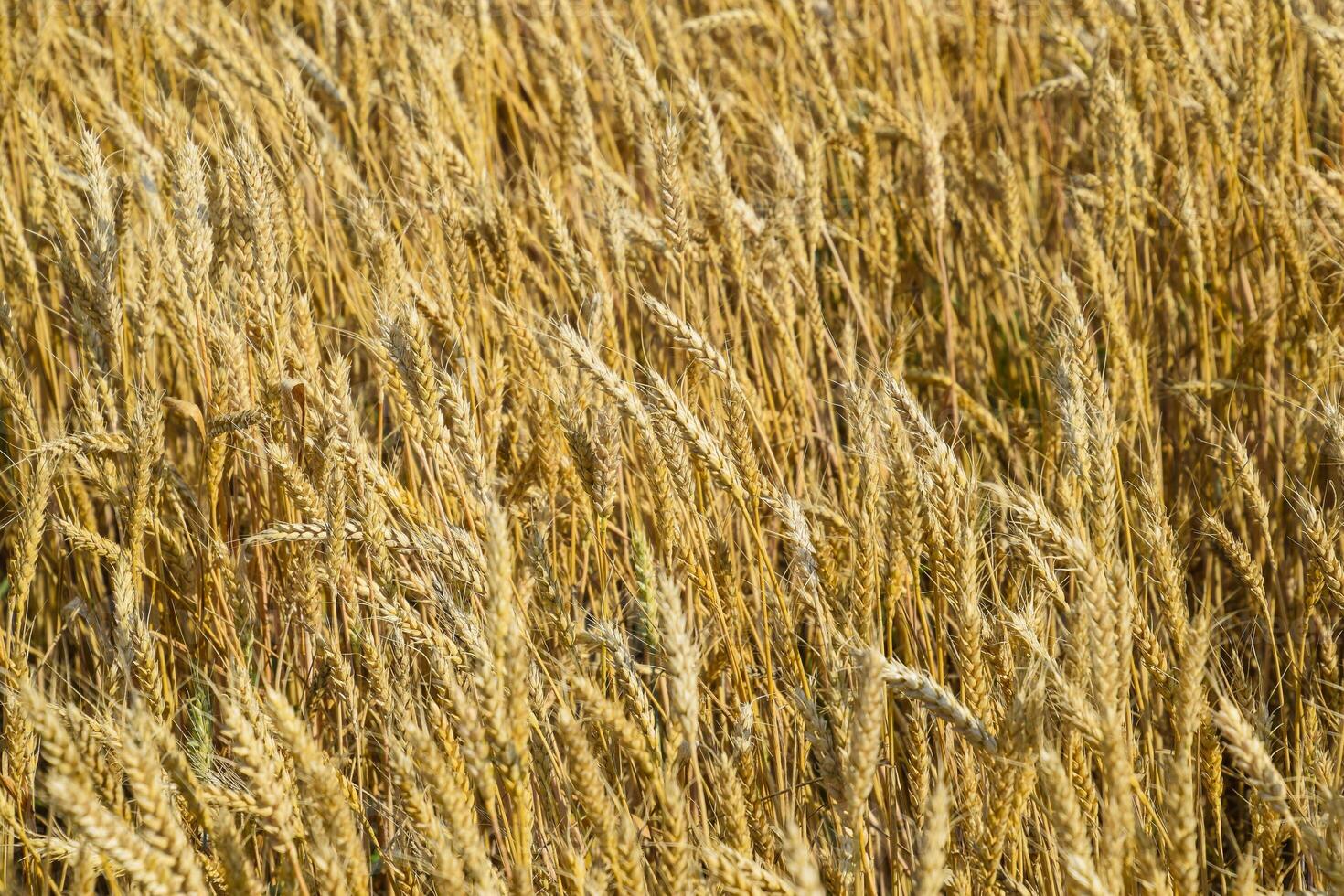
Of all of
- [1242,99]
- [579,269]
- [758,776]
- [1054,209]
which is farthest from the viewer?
[1054,209]

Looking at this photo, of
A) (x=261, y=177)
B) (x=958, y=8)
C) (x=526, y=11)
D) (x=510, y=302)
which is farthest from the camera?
(x=526, y=11)

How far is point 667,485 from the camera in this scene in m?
1.68

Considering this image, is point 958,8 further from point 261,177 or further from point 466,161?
point 261,177

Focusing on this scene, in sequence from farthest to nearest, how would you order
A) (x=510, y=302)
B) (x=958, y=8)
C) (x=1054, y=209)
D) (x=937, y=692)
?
(x=958, y=8), (x=1054, y=209), (x=510, y=302), (x=937, y=692)

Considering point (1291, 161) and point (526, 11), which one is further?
point (526, 11)

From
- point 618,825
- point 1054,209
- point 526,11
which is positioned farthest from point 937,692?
point 526,11

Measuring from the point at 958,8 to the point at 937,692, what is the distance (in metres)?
3.36

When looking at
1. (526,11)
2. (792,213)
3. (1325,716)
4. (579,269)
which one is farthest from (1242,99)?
(526,11)

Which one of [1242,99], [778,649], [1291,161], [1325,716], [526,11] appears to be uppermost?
[526,11]

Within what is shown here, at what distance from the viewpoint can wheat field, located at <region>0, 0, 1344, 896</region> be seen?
1.26 meters

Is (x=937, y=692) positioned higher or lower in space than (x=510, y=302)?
lower

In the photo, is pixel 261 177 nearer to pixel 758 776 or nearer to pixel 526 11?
pixel 758 776

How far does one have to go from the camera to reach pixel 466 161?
2496 millimetres

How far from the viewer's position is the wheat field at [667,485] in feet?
4.13
